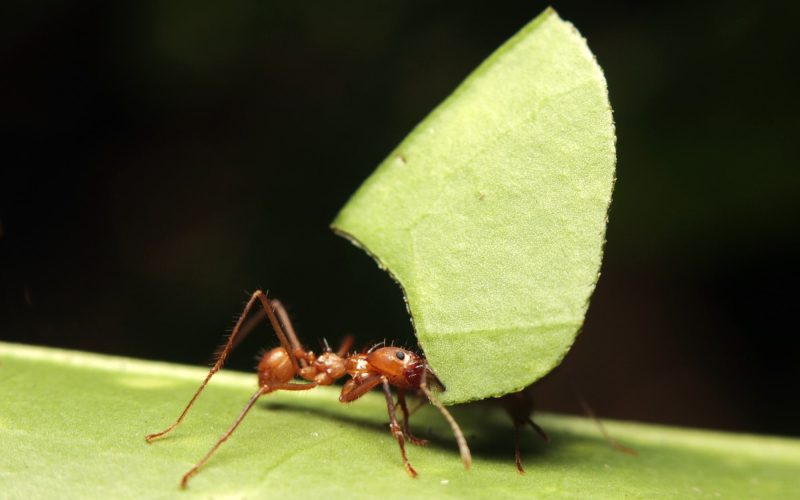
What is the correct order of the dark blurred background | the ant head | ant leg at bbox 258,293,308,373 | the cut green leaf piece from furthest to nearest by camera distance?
the dark blurred background
ant leg at bbox 258,293,308,373
the ant head
the cut green leaf piece

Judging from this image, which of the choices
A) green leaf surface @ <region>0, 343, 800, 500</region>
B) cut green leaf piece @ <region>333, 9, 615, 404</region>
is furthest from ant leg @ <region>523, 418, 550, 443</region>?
cut green leaf piece @ <region>333, 9, 615, 404</region>

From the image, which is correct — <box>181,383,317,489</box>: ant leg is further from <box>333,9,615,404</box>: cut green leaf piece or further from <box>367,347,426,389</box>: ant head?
<box>333,9,615,404</box>: cut green leaf piece

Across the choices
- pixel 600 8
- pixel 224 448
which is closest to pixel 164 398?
pixel 224 448

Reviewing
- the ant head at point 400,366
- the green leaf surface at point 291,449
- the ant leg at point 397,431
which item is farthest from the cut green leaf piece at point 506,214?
the ant head at point 400,366

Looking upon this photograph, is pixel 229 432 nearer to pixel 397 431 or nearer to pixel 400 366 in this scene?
pixel 397 431

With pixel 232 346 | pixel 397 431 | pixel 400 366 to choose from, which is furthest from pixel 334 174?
pixel 397 431

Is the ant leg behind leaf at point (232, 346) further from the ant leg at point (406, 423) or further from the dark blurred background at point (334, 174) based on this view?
the dark blurred background at point (334, 174)
